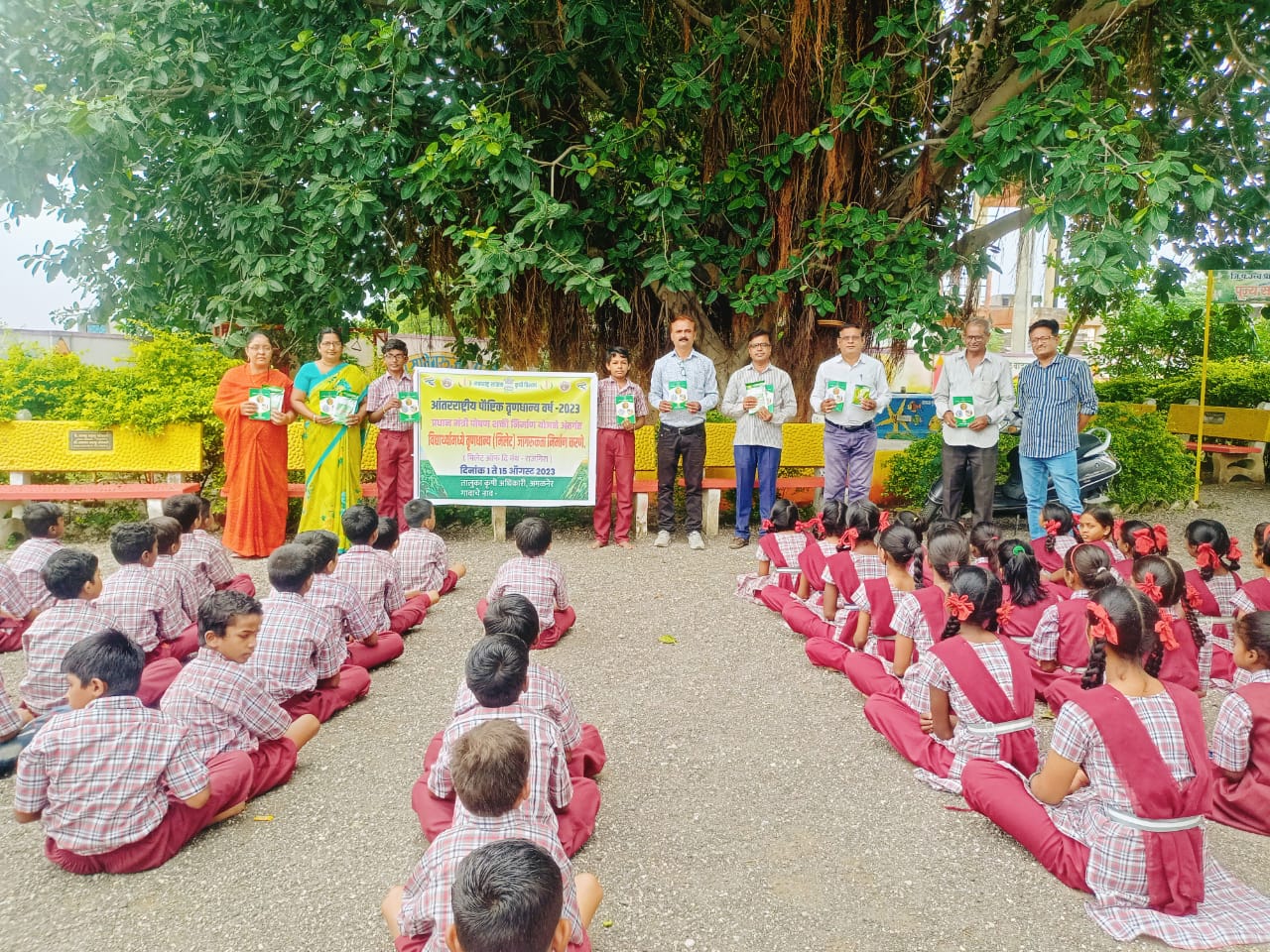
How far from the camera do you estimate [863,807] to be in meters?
3.25

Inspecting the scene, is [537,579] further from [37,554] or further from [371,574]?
[37,554]

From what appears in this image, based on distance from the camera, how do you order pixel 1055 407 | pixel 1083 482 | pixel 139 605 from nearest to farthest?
pixel 139 605 < pixel 1055 407 < pixel 1083 482

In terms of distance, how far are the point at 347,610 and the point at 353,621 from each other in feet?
0.23

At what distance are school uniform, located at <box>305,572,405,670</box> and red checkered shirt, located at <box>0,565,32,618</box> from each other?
159 centimetres

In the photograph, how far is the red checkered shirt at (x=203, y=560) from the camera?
503 centimetres

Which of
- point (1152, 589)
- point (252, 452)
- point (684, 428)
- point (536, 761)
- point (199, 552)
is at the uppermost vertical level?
point (684, 428)

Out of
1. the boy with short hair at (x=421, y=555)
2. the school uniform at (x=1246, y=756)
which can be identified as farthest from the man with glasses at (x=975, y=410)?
the boy with short hair at (x=421, y=555)

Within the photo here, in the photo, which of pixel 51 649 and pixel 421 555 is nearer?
pixel 51 649

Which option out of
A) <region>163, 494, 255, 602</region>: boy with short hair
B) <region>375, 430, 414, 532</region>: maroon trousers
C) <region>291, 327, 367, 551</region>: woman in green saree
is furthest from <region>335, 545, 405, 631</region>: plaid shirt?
<region>375, 430, 414, 532</region>: maroon trousers

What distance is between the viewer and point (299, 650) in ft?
12.3

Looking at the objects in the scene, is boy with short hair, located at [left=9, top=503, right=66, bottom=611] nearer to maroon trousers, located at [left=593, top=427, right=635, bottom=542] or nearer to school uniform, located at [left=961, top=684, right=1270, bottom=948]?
maroon trousers, located at [left=593, top=427, right=635, bottom=542]

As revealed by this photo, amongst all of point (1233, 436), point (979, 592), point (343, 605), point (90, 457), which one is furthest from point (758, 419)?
point (1233, 436)

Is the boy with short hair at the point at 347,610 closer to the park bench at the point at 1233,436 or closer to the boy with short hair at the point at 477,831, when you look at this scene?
the boy with short hair at the point at 477,831

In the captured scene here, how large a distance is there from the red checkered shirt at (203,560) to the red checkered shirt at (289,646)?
4.65 feet
